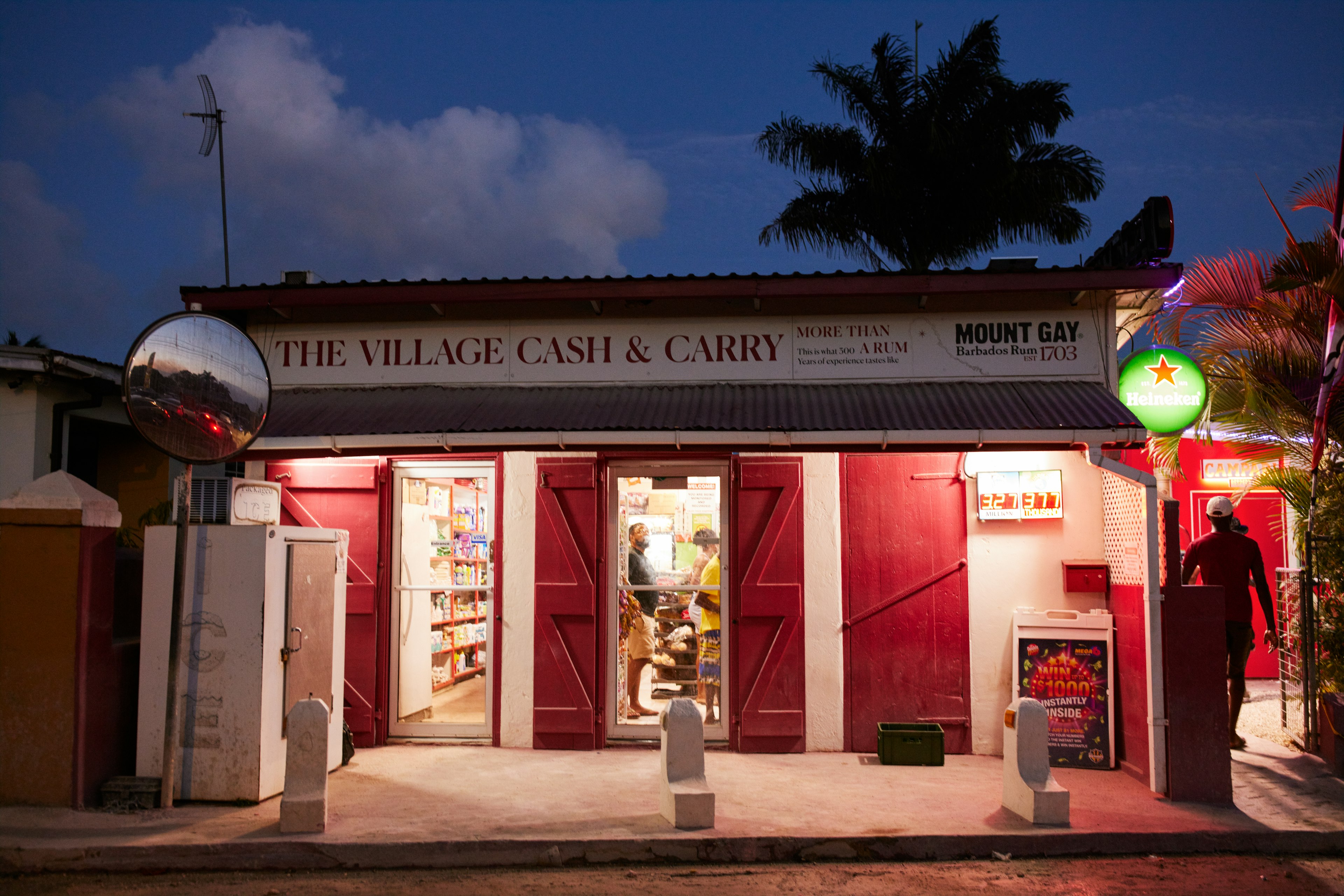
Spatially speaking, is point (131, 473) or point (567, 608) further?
point (131, 473)

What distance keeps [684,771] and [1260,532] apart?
10.7 meters

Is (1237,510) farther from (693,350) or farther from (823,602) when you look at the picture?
(693,350)

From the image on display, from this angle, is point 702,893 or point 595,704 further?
point 595,704

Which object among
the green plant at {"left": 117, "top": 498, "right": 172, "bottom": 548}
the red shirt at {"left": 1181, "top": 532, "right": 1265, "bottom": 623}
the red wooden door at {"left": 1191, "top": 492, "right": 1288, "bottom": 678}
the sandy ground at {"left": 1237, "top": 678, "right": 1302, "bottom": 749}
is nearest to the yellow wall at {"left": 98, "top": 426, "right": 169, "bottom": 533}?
the green plant at {"left": 117, "top": 498, "right": 172, "bottom": 548}

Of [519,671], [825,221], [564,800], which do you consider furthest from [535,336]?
[825,221]

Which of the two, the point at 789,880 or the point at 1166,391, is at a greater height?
the point at 1166,391

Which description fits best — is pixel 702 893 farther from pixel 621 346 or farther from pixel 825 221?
pixel 825 221

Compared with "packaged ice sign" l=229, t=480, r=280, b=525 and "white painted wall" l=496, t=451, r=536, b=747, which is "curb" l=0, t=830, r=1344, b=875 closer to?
"packaged ice sign" l=229, t=480, r=280, b=525

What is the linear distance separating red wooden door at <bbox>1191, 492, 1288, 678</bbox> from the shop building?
5501 millimetres

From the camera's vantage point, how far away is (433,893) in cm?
543

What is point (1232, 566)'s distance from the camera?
8.32m

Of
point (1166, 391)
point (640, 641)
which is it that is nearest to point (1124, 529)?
point (1166, 391)

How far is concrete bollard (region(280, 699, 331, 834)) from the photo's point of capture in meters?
6.20

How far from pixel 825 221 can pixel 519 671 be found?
15.9 meters
